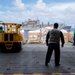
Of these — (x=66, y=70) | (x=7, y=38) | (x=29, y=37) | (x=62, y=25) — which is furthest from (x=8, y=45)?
(x=62, y=25)

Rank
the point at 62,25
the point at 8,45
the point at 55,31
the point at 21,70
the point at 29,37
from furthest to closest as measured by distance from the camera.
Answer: the point at 62,25, the point at 29,37, the point at 8,45, the point at 55,31, the point at 21,70

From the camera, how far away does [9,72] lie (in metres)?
10.4

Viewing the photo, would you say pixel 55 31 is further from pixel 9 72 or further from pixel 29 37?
pixel 29 37

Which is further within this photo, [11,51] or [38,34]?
[38,34]

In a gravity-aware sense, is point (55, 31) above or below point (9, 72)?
above

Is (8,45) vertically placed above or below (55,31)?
below

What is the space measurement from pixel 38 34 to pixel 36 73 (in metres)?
31.2

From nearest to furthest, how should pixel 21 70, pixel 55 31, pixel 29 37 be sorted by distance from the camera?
pixel 21 70 → pixel 55 31 → pixel 29 37

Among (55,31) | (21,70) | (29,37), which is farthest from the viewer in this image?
(29,37)

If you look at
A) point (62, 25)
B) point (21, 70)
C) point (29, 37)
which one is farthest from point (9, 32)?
point (62, 25)

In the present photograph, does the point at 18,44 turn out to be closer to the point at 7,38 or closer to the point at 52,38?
the point at 7,38

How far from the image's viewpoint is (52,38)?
12406mm

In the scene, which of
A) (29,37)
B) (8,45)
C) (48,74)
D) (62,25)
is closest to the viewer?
(48,74)

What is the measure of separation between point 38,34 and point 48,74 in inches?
1238
